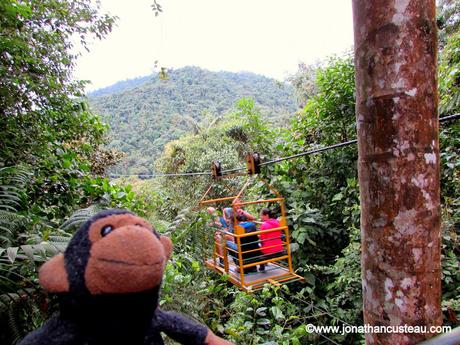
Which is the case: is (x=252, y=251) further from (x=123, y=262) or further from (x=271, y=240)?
(x=123, y=262)

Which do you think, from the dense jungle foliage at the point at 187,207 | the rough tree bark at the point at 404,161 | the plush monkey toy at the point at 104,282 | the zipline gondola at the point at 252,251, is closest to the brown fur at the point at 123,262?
the plush monkey toy at the point at 104,282

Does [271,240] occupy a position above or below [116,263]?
below

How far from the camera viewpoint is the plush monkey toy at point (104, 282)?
20.8 inches

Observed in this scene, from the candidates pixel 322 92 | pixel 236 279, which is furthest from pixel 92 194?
pixel 322 92

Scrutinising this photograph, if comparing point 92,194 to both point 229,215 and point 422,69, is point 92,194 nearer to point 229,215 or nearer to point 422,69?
point 229,215

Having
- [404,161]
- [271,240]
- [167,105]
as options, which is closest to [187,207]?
[271,240]

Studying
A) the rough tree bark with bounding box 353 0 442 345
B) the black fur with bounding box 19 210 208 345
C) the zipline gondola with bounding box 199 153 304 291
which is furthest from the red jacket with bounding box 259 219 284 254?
the black fur with bounding box 19 210 208 345

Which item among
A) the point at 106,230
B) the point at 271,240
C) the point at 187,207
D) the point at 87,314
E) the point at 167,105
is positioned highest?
the point at 167,105

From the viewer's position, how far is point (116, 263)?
52cm

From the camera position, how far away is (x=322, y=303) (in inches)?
148

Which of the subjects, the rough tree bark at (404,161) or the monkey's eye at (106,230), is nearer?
the monkey's eye at (106,230)

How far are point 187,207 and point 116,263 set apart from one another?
2.86m

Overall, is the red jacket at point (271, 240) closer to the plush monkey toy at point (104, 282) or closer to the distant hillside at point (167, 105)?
the plush monkey toy at point (104, 282)

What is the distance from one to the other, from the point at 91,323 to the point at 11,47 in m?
2.37
